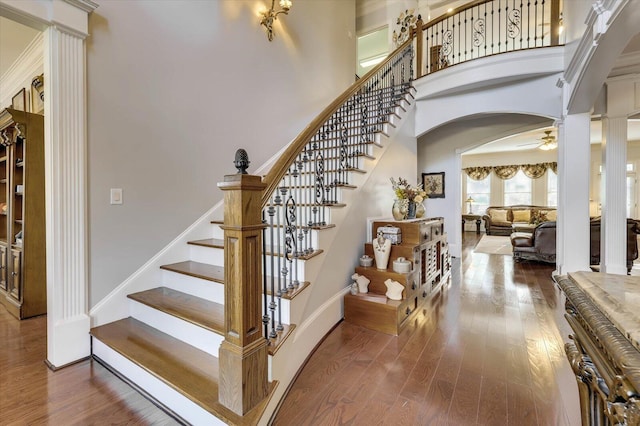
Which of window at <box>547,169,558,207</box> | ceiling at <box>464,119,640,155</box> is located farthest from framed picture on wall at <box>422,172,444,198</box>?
window at <box>547,169,558,207</box>

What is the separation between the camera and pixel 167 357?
176cm

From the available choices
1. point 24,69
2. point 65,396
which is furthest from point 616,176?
point 24,69

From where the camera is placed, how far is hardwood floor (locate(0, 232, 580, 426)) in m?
1.51

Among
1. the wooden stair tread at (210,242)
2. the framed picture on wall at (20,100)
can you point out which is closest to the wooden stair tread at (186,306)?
the wooden stair tread at (210,242)

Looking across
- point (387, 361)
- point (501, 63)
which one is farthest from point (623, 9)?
point (387, 361)

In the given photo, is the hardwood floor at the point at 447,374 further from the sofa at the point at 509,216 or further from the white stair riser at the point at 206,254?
the sofa at the point at 509,216

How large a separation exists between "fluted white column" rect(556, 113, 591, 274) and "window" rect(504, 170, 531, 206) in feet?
25.5

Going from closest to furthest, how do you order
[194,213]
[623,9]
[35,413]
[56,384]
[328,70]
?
[35,413] < [56,384] < [623,9] < [194,213] < [328,70]

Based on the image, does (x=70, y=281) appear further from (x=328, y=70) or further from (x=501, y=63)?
(x=501, y=63)

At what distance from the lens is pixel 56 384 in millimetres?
1764

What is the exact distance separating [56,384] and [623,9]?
4.36m

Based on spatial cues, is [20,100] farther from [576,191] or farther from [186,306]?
[576,191]

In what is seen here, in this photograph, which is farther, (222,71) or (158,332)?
(222,71)

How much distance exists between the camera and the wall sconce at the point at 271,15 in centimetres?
368
